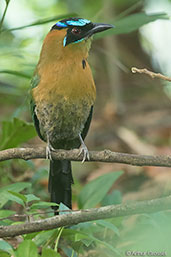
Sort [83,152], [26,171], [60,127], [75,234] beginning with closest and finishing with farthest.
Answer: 1. [75,234]
2. [83,152]
3. [60,127]
4. [26,171]

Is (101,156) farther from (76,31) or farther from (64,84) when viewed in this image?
(76,31)

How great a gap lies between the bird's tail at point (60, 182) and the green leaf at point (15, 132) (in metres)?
0.35

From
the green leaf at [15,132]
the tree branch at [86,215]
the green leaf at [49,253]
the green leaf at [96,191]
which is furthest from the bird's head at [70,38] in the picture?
the green leaf at [49,253]

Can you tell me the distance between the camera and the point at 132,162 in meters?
2.51

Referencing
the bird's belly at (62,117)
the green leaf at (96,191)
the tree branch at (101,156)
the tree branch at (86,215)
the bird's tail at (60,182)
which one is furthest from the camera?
the bird's tail at (60,182)

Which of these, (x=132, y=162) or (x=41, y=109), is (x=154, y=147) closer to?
(x=41, y=109)

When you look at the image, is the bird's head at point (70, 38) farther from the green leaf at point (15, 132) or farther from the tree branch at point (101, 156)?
the tree branch at point (101, 156)

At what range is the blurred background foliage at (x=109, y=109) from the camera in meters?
3.42

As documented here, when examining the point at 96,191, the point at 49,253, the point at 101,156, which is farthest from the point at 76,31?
the point at 49,253

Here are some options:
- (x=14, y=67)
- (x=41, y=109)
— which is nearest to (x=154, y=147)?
(x=14, y=67)

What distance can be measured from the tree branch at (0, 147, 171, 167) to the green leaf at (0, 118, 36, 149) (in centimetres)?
62

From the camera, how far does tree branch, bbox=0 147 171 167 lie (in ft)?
8.17

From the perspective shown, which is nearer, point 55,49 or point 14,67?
point 55,49

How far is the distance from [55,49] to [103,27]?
434 millimetres
